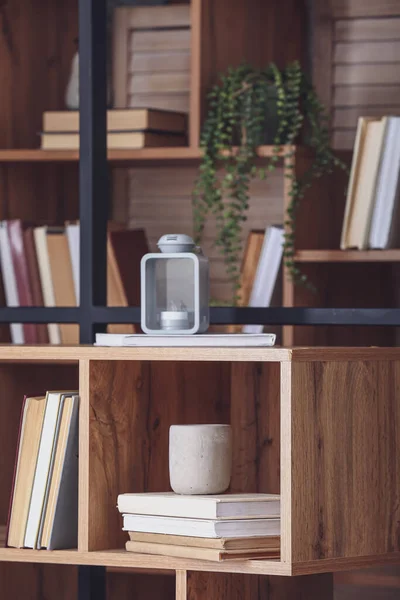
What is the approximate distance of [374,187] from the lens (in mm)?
3061

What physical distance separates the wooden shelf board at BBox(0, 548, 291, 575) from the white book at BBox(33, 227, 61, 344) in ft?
4.18

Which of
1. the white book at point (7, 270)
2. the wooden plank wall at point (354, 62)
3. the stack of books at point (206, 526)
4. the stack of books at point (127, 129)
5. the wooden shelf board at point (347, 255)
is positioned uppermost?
the wooden plank wall at point (354, 62)

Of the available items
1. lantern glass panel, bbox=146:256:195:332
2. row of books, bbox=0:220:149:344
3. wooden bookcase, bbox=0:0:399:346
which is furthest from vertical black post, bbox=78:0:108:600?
wooden bookcase, bbox=0:0:399:346

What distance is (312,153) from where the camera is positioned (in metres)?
3.35

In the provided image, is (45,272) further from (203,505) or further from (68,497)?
(203,505)

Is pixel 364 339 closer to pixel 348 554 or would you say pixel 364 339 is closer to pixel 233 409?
pixel 233 409

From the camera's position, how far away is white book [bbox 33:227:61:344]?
3258mm

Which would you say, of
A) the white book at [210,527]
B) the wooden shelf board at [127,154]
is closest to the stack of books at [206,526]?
the white book at [210,527]

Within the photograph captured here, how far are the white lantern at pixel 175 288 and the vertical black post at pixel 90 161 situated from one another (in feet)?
0.63

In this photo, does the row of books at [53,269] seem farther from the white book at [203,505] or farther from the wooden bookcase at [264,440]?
the white book at [203,505]

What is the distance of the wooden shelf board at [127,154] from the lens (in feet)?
10.8

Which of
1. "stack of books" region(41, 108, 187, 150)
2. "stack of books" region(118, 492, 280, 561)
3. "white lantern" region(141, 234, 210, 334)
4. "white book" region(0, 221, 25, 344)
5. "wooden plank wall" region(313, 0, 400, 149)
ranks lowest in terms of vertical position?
"stack of books" region(118, 492, 280, 561)

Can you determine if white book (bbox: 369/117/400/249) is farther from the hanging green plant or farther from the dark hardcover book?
the dark hardcover book

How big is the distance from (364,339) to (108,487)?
1560 millimetres
